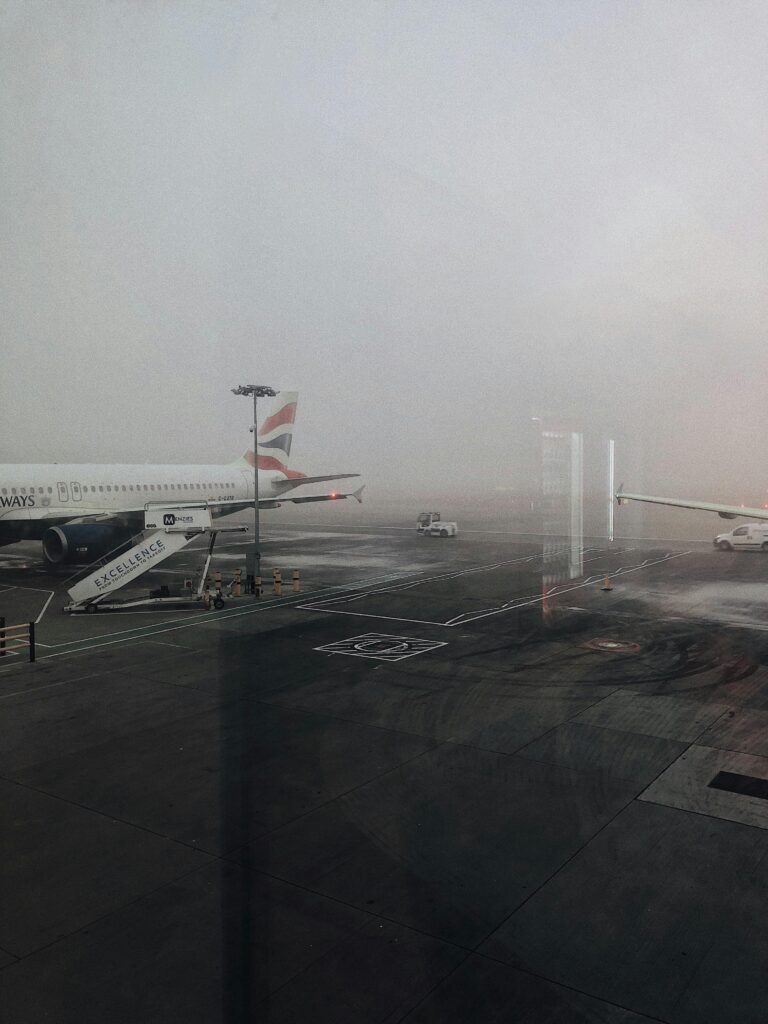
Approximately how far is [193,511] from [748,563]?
110ft

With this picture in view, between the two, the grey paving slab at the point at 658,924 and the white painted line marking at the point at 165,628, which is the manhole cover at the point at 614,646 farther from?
the white painted line marking at the point at 165,628

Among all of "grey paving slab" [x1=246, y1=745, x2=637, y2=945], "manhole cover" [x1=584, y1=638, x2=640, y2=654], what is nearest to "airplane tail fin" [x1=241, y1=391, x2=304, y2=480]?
"manhole cover" [x1=584, y1=638, x2=640, y2=654]

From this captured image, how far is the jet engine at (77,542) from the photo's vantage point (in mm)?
35406

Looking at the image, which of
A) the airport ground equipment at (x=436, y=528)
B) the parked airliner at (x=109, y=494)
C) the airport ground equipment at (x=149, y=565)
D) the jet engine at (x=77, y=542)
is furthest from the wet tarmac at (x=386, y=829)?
the airport ground equipment at (x=436, y=528)

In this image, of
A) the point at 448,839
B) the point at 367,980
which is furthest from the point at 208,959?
the point at 448,839

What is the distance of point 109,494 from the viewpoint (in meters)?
43.1

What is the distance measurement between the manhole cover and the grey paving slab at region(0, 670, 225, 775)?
12039 millimetres

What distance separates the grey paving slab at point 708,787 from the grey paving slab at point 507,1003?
16.5ft

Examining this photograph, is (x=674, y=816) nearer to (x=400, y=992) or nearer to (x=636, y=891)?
(x=636, y=891)

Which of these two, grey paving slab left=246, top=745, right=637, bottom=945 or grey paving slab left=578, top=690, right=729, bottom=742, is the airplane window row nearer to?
grey paving slab left=246, top=745, right=637, bottom=945

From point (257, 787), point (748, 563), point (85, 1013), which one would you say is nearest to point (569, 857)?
point (257, 787)

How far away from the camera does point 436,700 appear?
17094 mm

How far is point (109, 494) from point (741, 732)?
1479 inches

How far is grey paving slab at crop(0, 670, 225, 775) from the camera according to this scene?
1429 centimetres
